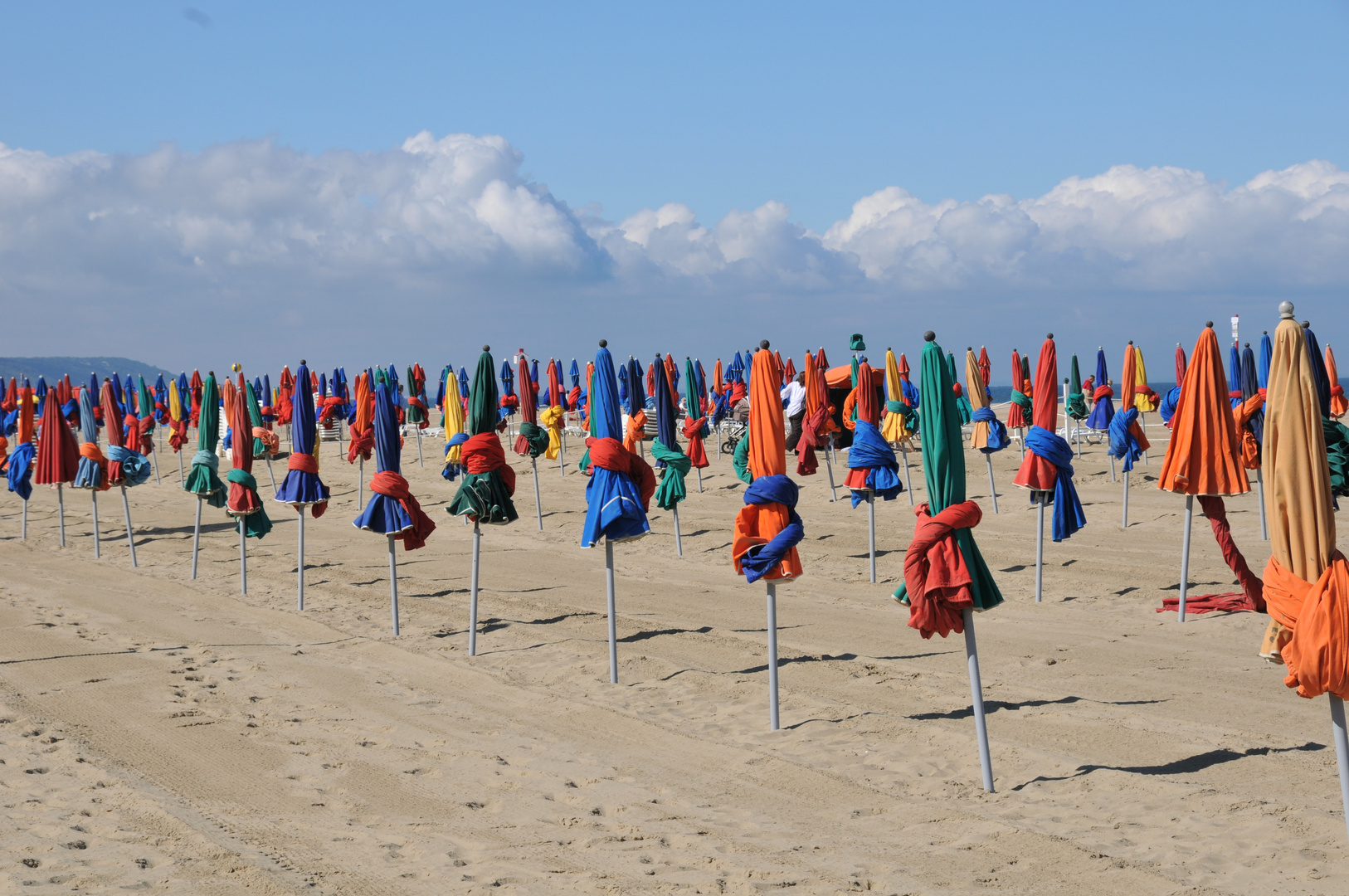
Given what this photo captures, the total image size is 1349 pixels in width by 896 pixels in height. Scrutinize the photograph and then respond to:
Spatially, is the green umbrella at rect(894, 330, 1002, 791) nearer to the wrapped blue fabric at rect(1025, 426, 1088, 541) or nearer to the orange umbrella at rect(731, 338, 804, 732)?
the orange umbrella at rect(731, 338, 804, 732)

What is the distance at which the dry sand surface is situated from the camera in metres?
6.09

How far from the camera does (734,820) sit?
6.88 meters

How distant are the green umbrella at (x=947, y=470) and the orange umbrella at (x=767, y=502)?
60.5 inches

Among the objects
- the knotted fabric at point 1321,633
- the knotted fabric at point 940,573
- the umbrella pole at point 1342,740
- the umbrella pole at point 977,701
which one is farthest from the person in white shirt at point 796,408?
the knotted fabric at point 1321,633

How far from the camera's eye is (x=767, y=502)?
27.7 feet

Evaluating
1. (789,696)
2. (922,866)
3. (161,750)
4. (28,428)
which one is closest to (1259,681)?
(789,696)

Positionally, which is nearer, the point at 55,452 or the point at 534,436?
the point at 534,436

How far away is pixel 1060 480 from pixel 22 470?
20718mm

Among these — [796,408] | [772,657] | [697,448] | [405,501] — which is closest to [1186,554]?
[772,657]

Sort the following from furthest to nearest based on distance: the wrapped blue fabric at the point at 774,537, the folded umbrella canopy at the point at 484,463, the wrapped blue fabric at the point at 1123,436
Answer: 1. the wrapped blue fabric at the point at 1123,436
2. the folded umbrella canopy at the point at 484,463
3. the wrapped blue fabric at the point at 774,537

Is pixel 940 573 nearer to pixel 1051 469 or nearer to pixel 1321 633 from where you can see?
pixel 1321 633

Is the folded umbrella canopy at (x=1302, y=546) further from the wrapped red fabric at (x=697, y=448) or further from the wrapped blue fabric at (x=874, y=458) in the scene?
the wrapped red fabric at (x=697, y=448)

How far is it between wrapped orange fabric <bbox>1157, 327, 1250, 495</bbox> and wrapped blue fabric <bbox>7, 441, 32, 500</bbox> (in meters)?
21.7

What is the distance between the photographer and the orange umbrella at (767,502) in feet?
27.5
